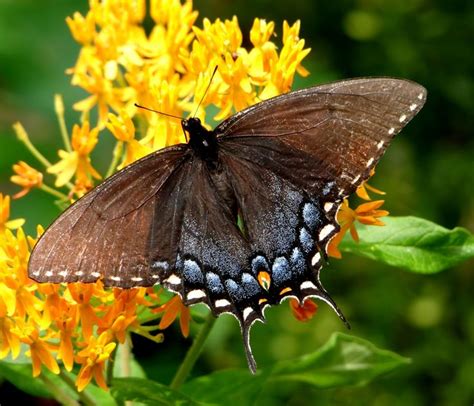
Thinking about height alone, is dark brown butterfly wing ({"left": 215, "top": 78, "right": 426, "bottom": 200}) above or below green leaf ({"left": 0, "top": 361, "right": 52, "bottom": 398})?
above

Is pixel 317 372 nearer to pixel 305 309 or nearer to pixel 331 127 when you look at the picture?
pixel 305 309

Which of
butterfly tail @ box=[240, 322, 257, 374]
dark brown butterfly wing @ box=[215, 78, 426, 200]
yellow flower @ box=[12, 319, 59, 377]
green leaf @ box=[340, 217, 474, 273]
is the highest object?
dark brown butterfly wing @ box=[215, 78, 426, 200]

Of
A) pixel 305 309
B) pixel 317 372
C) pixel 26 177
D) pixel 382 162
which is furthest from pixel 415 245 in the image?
pixel 382 162

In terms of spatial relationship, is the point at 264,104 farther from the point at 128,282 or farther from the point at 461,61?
the point at 461,61

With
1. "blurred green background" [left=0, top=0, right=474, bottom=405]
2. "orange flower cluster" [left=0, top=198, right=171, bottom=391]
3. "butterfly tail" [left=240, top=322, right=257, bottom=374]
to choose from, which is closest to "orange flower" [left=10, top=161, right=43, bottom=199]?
"orange flower cluster" [left=0, top=198, right=171, bottom=391]

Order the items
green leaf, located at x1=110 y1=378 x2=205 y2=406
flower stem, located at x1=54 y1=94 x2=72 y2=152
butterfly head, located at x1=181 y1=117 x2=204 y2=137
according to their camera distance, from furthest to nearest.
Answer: flower stem, located at x1=54 y1=94 x2=72 y2=152 < butterfly head, located at x1=181 y1=117 x2=204 y2=137 < green leaf, located at x1=110 y1=378 x2=205 y2=406

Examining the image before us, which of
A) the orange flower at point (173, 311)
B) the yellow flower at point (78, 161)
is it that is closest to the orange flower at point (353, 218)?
the orange flower at point (173, 311)

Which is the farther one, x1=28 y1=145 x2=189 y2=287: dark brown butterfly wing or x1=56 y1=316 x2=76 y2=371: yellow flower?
x1=56 y1=316 x2=76 y2=371: yellow flower

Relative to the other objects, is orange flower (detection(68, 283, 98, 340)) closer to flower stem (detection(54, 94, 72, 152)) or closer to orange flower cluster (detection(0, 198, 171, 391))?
orange flower cluster (detection(0, 198, 171, 391))
